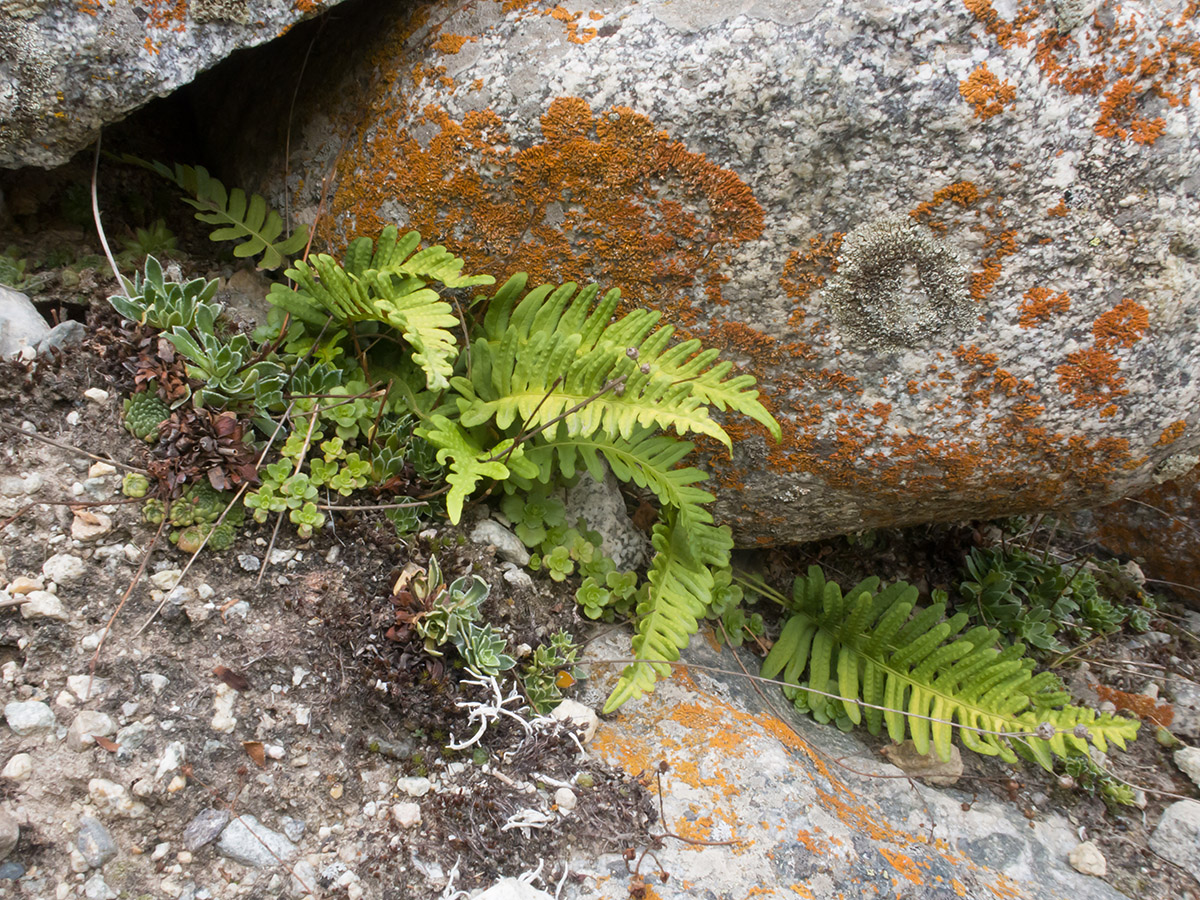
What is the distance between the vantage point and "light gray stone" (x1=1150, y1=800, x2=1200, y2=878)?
2.97 metres

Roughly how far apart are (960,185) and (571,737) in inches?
87.5

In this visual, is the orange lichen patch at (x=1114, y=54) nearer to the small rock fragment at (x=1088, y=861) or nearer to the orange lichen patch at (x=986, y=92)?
the orange lichen patch at (x=986, y=92)

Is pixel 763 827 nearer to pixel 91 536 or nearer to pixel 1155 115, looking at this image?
pixel 91 536

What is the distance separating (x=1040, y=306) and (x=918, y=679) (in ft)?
5.09

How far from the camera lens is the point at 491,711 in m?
2.36

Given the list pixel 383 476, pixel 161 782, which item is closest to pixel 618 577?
pixel 383 476

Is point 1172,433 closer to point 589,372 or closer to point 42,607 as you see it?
point 589,372

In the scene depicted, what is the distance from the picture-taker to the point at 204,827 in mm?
1942

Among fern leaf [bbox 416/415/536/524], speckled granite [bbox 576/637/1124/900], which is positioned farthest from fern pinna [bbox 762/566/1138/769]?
fern leaf [bbox 416/415/536/524]

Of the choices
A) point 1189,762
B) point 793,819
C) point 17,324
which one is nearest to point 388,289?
point 17,324

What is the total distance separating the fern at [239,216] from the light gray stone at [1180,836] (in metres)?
4.23

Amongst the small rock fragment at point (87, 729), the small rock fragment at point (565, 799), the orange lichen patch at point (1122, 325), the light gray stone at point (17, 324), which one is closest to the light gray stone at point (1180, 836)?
the orange lichen patch at point (1122, 325)

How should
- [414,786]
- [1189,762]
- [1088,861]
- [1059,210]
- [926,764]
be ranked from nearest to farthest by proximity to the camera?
[414,786]
[1059,210]
[1088,861]
[926,764]
[1189,762]

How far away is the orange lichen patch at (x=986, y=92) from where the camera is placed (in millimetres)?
2379
